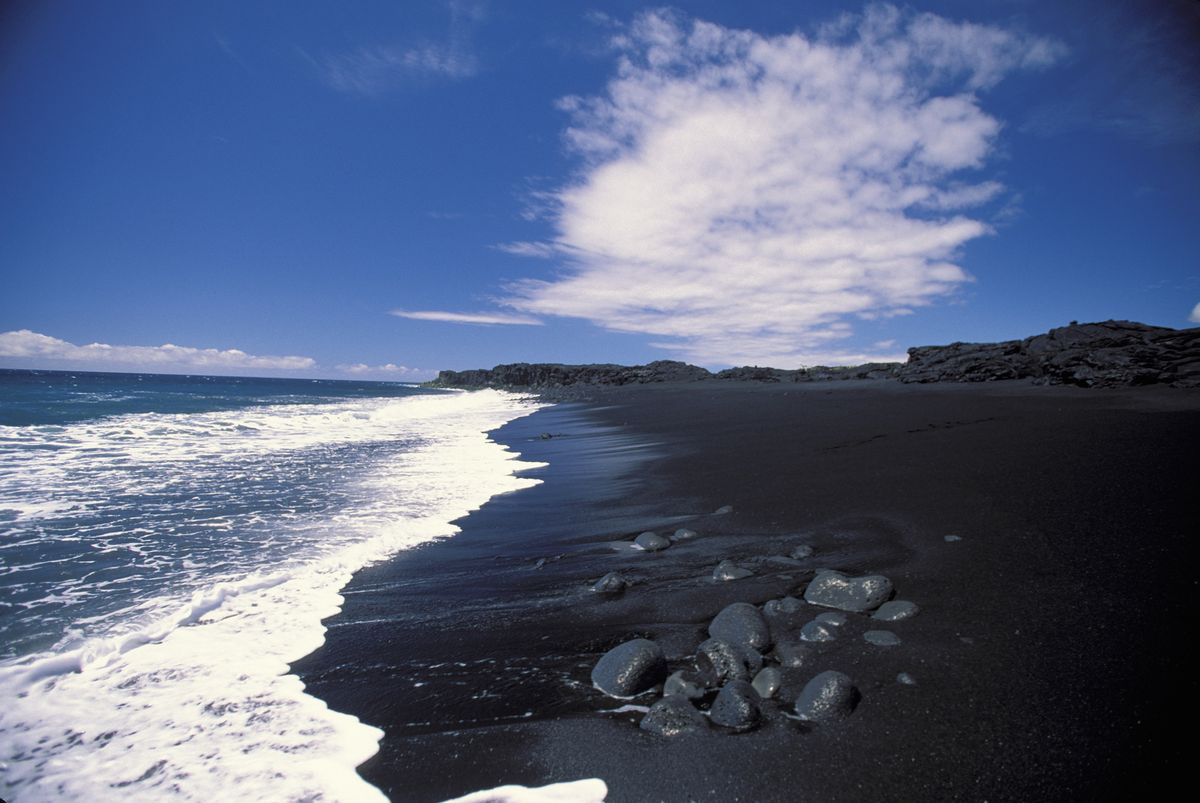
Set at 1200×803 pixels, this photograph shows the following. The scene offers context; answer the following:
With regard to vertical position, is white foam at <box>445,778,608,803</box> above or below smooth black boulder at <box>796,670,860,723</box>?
below

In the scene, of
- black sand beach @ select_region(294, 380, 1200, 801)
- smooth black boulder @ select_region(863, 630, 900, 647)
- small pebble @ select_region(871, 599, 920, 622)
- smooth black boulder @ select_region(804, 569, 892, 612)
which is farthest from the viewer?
smooth black boulder @ select_region(804, 569, 892, 612)

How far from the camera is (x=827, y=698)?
228cm

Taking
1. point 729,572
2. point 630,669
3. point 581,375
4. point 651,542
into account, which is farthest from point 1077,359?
→ point 581,375

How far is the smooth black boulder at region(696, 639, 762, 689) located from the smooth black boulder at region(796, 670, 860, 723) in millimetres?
309

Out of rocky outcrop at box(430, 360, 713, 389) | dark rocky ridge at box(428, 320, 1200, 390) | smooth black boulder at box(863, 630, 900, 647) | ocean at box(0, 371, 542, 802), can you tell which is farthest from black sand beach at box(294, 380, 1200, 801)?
rocky outcrop at box(430, 360, 713, 389)

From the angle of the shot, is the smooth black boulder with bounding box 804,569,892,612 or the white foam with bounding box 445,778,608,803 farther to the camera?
the smooth black boulder with bounding box 804,569,892,612

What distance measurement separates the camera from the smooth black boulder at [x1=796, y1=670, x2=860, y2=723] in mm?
2242

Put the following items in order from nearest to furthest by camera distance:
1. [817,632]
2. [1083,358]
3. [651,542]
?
Answer: [817,632], [651,542], [1083,358]

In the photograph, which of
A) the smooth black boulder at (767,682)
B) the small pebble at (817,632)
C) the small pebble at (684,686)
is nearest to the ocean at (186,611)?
the small pebble at (684,686)

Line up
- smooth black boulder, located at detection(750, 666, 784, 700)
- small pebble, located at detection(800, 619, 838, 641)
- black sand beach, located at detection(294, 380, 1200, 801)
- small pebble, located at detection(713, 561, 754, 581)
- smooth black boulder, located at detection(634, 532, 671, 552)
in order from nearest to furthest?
black sand beach, located at detection(294, 380, 1200, 801), smooth black boulder, located at detection(750, 666, 784, 700), small pebble, located at detection(800, 619, 838, 641), small pebble, located at detection(713, 561, 754, 581), smooth black boulder, located at detection(634, 532, 671, 552)

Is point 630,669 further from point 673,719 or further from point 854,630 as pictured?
point 854,630

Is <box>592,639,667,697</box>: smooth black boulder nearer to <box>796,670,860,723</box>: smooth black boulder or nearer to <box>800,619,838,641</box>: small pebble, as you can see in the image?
<box>796,670,860,723</box>: smooth black boulder

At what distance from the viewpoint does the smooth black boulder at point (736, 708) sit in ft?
7.33

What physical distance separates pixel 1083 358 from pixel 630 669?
17.3 meters
